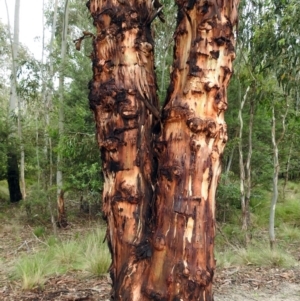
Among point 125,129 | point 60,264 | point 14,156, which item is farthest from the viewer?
point 14,156

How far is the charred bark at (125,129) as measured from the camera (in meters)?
2.49

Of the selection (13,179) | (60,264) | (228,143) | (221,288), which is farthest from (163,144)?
(13,179)

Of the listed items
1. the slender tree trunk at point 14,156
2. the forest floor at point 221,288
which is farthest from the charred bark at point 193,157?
the slender tree trunk at point 14,156

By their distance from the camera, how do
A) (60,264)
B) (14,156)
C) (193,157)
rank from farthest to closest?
1. (14,156)
2. (60,264)
3. (193,157)

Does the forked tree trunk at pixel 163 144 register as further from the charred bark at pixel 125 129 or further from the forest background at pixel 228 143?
the forest background at pixel 228 143

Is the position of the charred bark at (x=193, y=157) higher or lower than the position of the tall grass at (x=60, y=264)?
higher

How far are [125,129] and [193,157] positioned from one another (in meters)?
0.46

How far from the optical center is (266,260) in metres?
6.01

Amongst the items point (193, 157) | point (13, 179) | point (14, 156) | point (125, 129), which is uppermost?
point (125, 129)

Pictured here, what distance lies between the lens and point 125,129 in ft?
8.39

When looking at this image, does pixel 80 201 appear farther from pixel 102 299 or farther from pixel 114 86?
pixel 114 86

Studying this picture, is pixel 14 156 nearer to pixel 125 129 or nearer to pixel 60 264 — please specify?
pixel 60 264

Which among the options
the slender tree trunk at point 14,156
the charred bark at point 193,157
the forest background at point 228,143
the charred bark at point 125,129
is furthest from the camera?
the slender tree trunk at point 14,156

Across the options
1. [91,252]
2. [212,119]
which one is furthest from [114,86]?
[91,252]
